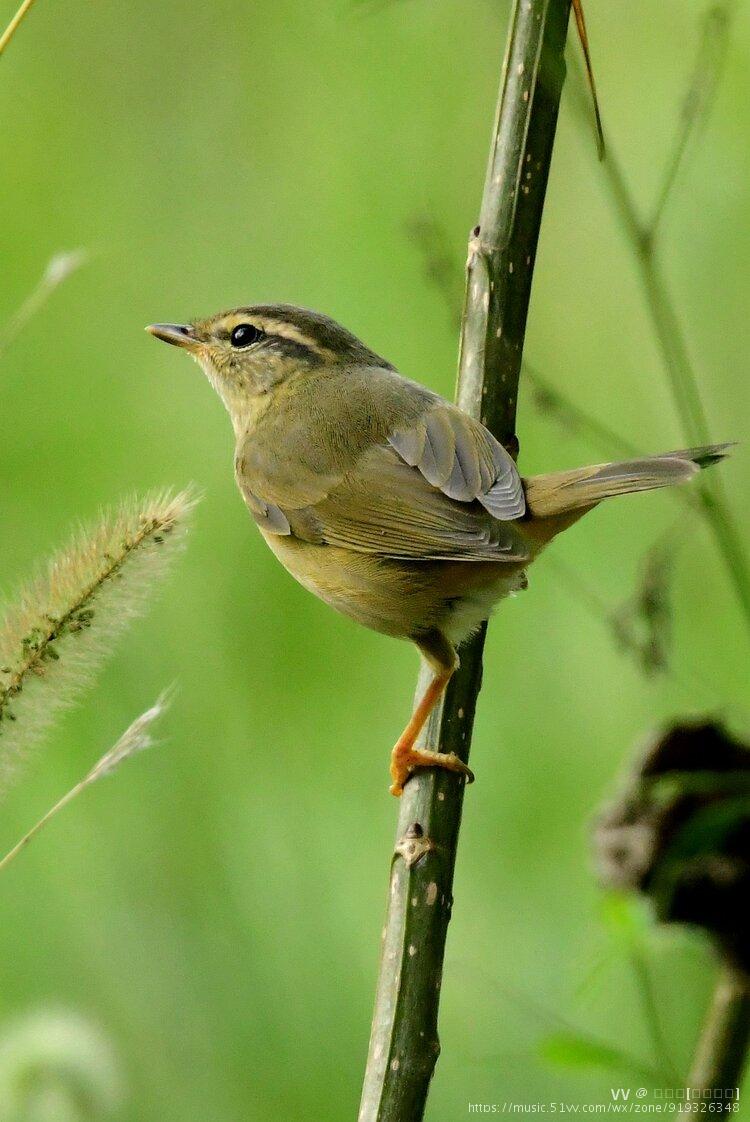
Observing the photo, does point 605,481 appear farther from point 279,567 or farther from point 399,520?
point 279,567

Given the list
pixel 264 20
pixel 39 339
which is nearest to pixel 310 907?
pixel 39 339

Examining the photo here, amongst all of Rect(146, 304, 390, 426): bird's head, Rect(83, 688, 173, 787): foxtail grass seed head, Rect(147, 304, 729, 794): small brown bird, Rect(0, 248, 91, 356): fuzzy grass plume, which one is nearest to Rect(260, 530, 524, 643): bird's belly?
Rect(147, 304, 729, 794): small brown bird

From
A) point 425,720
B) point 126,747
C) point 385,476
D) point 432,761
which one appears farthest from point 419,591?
point 126,747

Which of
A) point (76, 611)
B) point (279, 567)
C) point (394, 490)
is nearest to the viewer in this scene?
point (76, 611)

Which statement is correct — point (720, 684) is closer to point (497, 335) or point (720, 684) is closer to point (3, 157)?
point (497, 335)

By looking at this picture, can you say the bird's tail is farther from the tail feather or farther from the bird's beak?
the bird's beak
